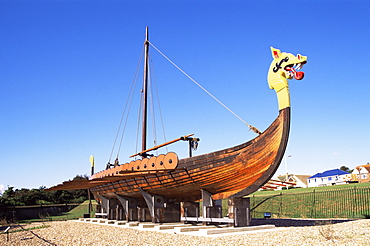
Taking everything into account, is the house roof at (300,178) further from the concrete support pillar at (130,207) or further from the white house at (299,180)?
the concrete support pillar at (130,207)

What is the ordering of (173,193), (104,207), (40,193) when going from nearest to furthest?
(173,193), (104,207), (40,193)

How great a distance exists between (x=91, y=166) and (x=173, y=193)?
12.1m

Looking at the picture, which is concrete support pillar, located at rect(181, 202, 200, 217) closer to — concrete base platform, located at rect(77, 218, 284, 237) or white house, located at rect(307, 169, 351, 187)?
concrete base platform, located at rect(77, 218, 284, 237)

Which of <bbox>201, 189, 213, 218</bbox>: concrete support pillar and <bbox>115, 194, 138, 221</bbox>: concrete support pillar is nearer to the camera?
<bbox>201, 189, 213, 218</bbox>: concrete support pillar

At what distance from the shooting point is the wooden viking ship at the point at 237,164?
10.1 metres

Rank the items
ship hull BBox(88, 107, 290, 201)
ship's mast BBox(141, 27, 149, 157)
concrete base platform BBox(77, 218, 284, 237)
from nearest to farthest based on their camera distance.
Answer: ship hull BBox(88, 107, 290, 201) → concrete base platform BBox(77, 218, 284, 237) → ship's mast BBox(141, 27, 149, 157)

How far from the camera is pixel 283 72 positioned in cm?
1027

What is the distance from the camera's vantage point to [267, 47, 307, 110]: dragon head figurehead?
9.95 m

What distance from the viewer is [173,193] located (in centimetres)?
1366

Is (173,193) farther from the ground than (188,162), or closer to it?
closer to it

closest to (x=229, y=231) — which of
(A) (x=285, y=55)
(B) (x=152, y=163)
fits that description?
(B) (x=152, y=163)

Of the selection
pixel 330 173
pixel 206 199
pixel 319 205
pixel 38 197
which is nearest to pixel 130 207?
pixel 206 199

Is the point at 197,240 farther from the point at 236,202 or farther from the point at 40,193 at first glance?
the point at 40,193

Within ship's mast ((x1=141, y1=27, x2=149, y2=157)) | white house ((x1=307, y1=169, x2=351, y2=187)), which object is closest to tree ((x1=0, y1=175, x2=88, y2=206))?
ship's mast ((x1=141, y1=27, x2=149, y2=157))
